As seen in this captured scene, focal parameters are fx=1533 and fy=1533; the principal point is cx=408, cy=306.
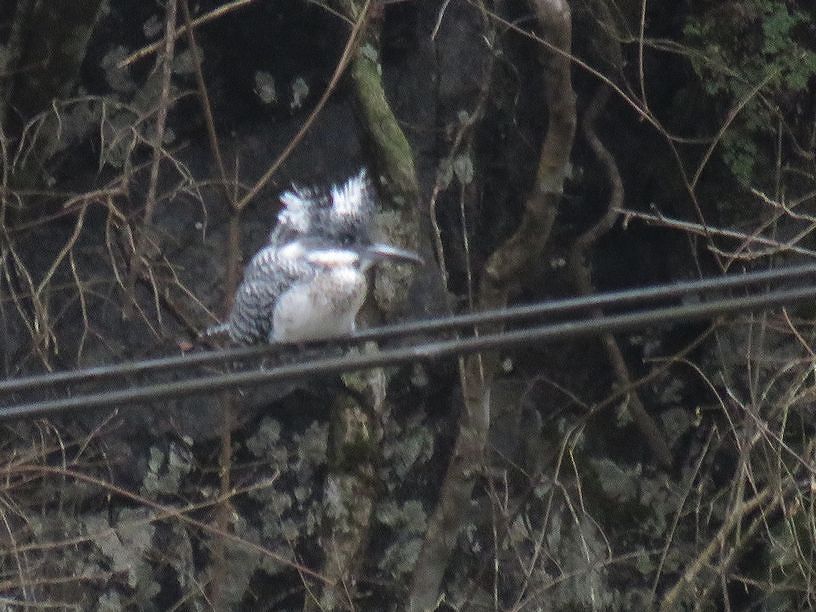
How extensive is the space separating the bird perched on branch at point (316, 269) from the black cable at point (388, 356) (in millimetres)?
736

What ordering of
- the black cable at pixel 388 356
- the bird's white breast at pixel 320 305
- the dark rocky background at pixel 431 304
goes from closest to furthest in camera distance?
the black cable at pixel 388 356
the bird's white breast at pixel 320 305
the dark rocky background at pixel 431 304

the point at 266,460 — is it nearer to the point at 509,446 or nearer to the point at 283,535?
the point at 283,535

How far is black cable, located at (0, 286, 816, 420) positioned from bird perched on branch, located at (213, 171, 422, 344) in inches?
29.0

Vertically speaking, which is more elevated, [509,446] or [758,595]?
[509,446]

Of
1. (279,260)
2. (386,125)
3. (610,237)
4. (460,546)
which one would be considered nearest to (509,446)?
(460,546)

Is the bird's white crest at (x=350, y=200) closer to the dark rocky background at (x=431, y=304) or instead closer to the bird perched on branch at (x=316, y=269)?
the bird perched on branch at (x=316, y=269)

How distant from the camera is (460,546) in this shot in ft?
12.5

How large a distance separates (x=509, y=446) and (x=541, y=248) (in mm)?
590

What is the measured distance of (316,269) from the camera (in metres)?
2.67

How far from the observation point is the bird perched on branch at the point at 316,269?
2629 millimetres

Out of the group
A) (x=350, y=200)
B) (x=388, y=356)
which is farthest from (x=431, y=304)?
(x=388, y=356)

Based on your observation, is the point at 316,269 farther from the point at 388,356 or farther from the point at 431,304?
the point at 431,304

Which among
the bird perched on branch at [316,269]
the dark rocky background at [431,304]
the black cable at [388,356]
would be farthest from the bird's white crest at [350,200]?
the black cable at [388,356]

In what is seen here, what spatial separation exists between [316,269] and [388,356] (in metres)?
0.83
